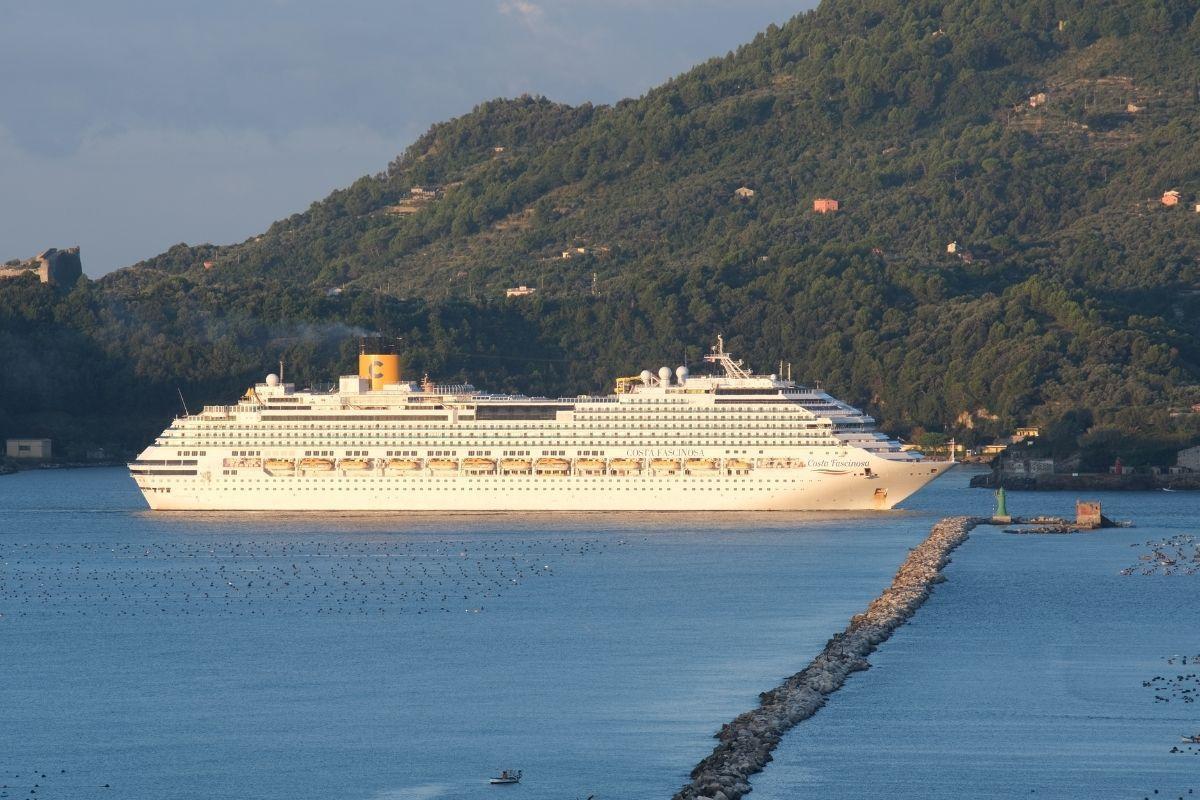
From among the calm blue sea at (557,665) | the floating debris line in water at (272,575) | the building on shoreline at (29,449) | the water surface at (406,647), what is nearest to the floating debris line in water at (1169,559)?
the calm blue sea at (557,665)

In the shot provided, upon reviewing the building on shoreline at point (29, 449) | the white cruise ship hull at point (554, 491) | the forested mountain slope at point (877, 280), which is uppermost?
the forested mountain slope at point (877, 280)

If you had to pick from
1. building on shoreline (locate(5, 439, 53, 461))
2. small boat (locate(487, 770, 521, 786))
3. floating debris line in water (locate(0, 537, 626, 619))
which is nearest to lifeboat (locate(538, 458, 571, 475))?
floating debris line in water (locate(0, 537, 626, 619))

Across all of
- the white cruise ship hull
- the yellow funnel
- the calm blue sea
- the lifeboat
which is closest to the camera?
the calm blue sea

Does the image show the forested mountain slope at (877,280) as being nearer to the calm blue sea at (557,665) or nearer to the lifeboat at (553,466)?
the lifeboat at (553,466)

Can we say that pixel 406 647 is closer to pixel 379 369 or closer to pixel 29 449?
pixel 379 369

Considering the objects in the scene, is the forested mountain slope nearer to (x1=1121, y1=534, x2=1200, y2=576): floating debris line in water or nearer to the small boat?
(x1=1121, y1=534, x2=1200, y2=576): floating debris line in water
